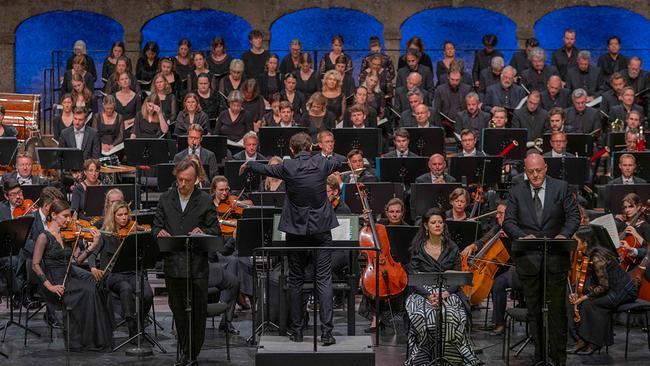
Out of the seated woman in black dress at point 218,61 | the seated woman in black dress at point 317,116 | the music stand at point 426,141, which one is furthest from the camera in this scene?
the seated woman in black dress at point 218,61

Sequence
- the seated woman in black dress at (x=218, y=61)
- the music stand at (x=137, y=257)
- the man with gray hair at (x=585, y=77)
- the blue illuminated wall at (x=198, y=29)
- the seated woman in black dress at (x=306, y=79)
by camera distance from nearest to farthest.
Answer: the music stand at (x=137, y=257) < the seated woman in black dress at (x=306, y=79) < the man with gray hair at (x=585, y=77) < the seated woman in black dress at (x=218, y=61) < the blue illuminated wall at (x=198, y=29)

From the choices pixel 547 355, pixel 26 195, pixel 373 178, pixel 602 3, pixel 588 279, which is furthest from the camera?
pixel 602 3

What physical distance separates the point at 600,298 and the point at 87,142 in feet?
19.1

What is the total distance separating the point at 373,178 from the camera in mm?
11852

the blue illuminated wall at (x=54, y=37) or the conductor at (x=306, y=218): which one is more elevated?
the blue illuminated wall at (x=54, y=37)

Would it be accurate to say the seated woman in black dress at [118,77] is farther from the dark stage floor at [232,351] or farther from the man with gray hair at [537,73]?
the man with gray hair at [537,73]

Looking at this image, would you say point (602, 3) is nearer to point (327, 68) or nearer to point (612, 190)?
point (327, 68)

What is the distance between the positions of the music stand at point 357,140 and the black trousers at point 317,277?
360 cm

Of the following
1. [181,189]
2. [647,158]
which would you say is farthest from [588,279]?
[181,189]

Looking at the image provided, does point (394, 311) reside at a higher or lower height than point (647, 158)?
lower

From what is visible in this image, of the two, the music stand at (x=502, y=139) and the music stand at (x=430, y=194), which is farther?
the music stand at (x=502, y=139)

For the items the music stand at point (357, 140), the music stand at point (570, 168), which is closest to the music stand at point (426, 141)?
the music stand at point (357, 140)

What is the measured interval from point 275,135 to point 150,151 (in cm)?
128

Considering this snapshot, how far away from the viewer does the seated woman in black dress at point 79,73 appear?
14609 mm
